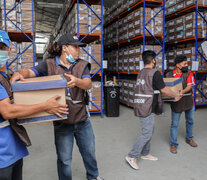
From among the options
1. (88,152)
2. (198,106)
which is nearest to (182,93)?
(88,152)

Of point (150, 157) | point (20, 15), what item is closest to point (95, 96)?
point (20, 15)

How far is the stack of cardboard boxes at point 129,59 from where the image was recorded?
6949mm

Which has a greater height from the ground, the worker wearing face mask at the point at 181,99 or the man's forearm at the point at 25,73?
the man's forearm at the point at 25,73

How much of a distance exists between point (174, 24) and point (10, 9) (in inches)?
215

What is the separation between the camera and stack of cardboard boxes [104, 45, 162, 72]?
22.8 ft

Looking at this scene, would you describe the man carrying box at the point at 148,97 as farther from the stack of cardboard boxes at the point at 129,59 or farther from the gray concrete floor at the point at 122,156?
the stack of cardboard boxes at the point at 129,59

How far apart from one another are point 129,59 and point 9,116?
6538 millimetres

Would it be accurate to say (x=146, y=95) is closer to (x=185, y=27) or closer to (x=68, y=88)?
(x=68, y=88)

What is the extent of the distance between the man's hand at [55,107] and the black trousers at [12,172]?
0.44m

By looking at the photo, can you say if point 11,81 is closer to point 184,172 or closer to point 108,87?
point 184,172

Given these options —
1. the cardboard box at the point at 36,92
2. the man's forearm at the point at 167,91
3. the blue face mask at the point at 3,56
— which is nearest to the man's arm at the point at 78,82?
the cardboard box at the point at 36,92

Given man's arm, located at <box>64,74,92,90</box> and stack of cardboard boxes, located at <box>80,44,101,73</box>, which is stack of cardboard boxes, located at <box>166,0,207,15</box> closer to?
stack of cardboard boxes, located at <box>80,44,101,73</box>

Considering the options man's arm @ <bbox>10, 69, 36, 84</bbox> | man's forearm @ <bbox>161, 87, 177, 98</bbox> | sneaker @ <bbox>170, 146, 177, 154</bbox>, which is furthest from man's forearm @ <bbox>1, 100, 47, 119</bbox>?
sneaker @ <bbox>170, 146, 177, 154</bbox>

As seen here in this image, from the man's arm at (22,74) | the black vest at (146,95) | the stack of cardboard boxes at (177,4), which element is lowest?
the black vest at (146,95)
